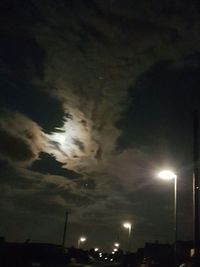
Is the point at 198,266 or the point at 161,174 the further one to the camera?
the point at 198,266

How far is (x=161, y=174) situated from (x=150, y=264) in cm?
2003

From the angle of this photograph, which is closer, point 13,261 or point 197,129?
point 197,129

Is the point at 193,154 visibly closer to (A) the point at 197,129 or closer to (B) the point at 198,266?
(A) the point at 197,129

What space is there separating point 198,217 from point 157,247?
210 feet

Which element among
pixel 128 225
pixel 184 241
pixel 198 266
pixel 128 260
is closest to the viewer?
pixel 198 266

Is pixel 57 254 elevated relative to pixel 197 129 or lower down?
lower down

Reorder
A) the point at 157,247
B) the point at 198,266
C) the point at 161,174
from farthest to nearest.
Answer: the point at 157,247
the point at 198,266
the point at 161,174

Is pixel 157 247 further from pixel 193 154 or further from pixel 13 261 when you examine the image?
pixel 193 154

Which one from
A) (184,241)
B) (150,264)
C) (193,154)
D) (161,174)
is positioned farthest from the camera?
(184,241)

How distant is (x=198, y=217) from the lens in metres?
29.4

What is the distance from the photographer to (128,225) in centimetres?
6078

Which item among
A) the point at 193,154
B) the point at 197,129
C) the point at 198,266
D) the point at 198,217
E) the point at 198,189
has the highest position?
the point at 197,129

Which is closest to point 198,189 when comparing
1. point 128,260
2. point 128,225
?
point 128,225

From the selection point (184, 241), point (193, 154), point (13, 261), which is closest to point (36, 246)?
point (13, 261)
